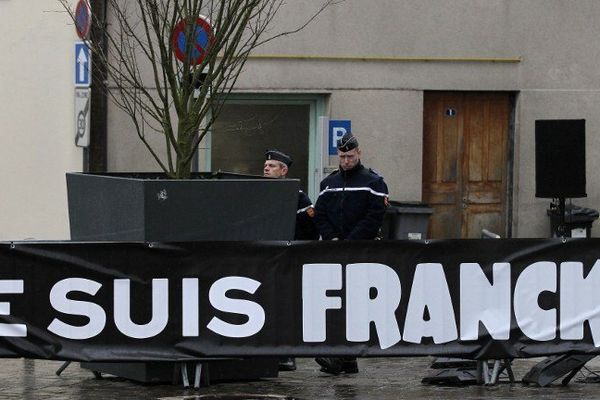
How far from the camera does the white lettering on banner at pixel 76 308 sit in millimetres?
11242

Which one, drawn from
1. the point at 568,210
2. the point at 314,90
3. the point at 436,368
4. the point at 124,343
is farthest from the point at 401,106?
the point at 124,343

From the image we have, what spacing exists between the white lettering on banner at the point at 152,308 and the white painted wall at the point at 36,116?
892 centimetres

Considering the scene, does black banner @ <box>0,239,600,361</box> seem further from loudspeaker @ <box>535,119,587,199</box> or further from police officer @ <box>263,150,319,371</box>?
loudspeaker @ <box>535,119,587,199</box>

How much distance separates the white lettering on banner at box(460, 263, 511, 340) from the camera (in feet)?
37.7

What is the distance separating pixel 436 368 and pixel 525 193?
27.4ft

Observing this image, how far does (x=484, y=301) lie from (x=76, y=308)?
296cm

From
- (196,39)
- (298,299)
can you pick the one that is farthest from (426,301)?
(196,39)

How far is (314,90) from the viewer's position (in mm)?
19984

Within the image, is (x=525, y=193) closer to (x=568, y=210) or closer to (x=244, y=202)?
(x=568, y=210)

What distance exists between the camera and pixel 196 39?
12.7 metres

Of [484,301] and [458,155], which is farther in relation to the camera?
[458,155]

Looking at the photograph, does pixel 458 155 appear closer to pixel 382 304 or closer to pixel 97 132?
pixel 97 132

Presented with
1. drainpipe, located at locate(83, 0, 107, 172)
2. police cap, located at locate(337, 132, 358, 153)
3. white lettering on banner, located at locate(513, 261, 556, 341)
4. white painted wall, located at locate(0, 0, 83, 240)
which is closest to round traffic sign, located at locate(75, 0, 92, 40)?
drainpipe, located at locate(83, 0, 107, 172)

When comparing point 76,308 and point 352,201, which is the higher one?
point 352,201
